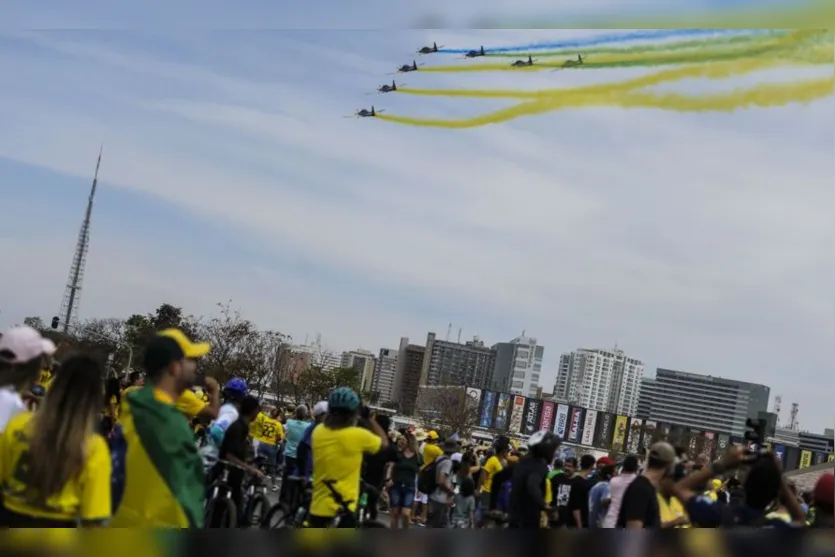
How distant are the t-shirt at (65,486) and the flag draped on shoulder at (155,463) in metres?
0.36

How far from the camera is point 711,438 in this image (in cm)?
968

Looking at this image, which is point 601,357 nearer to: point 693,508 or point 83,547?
point 693,508

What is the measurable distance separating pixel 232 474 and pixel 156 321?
1083mm

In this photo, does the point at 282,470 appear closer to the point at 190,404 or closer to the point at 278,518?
the point at 278,518

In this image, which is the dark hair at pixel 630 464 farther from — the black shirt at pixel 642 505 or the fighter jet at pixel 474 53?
the fighter jet at pixel 474 53

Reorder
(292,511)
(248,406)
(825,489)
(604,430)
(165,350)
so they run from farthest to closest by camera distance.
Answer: (604,430) → (248,406) → (292,511) → (825,489) → (165,350)

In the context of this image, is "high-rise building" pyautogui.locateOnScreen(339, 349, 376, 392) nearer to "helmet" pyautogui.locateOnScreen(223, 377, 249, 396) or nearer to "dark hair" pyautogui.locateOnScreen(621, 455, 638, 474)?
"helmet" pyautogui.locateOnScreen(223, 377, 249, 396)

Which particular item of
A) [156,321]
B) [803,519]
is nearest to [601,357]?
[803,519]

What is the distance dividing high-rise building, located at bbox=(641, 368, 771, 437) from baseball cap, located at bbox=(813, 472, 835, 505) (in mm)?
889

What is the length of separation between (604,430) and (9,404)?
12705 millimetres

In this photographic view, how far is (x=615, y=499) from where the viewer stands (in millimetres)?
5992

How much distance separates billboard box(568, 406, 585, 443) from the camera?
43.5ft

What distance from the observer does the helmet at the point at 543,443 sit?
637 cm

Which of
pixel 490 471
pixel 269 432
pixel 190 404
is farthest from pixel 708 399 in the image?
pixel 190 404
